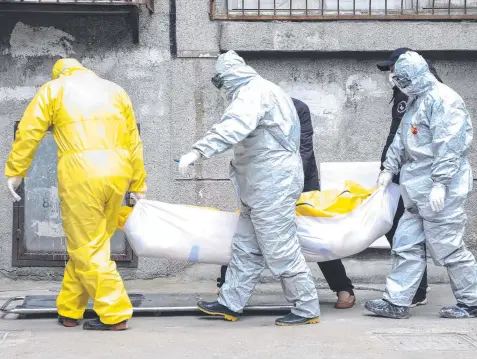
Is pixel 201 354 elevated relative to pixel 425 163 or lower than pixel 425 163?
lower

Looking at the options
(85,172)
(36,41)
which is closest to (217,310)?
(85,172)

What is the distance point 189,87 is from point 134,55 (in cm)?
50

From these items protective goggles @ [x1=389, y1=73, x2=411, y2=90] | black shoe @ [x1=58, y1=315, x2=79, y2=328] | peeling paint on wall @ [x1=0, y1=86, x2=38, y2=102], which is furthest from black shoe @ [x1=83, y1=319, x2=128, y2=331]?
peeling paint on wall @ [x1=0, y1=86, x2=38, y2=102]

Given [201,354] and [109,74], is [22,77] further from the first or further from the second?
[201,354]

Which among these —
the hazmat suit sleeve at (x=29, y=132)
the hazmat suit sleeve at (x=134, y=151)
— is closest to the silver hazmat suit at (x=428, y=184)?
the hazmat suit sleeve at (x=134, y=151)

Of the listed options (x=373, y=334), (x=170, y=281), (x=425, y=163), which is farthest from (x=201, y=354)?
(x=170, y=281)

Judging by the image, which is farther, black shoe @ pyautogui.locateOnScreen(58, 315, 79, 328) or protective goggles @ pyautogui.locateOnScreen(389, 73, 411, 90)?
protective goggles @ pyautogui.locateOnScreen(389, 73, 411, 90)

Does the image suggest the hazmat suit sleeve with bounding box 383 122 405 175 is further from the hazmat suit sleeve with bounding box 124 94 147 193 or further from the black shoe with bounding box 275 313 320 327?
the hazmat suit sleeve with bounding box 124 94 147 193

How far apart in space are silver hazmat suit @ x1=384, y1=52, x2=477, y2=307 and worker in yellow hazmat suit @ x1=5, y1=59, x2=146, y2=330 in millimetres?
1770

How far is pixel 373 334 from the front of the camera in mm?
5707

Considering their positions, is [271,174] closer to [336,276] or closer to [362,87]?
[336,276]

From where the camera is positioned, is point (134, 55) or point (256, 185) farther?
point (134, 55)

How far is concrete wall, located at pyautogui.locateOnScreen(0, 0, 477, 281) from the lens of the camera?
763cm

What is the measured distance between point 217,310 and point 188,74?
2.19 metres
